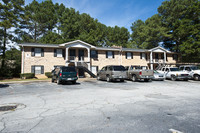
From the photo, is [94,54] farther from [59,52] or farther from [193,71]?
[193,71]

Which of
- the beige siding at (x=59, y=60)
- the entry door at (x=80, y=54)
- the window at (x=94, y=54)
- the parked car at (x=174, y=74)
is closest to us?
the parked car at (x=174, y=74)

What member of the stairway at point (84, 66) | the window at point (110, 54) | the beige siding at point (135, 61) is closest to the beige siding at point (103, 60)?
the window at point (110, 54)

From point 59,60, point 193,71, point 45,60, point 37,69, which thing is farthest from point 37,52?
point 193,71

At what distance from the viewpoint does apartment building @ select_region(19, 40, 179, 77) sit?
1984 cm

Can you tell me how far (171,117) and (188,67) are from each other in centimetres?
1696

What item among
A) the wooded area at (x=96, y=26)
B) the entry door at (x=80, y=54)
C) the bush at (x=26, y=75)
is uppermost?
the wooded area at (x=96, y=26)

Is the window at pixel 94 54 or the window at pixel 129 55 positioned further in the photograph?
the window at pixel 129 55

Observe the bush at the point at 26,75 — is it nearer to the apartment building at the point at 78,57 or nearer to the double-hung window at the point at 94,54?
the apartment building at the point at 78,57

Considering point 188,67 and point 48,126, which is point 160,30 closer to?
point 188,67

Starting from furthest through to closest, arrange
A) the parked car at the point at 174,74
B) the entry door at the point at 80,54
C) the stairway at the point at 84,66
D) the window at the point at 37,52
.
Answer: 1. the entry door at the point at 80,54
2. the stairway at the point at 84,66
3. the window at the point at 37,52
4. the parked car at the point at 174,74

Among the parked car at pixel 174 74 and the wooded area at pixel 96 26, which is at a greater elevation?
the wooded area at pixel 96 26

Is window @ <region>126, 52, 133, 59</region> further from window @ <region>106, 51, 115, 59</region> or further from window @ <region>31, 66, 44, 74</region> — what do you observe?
window @ <region>31, 66, 44, 74</region>

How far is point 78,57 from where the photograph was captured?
74.8ft

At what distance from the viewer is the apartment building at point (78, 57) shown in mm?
19844
